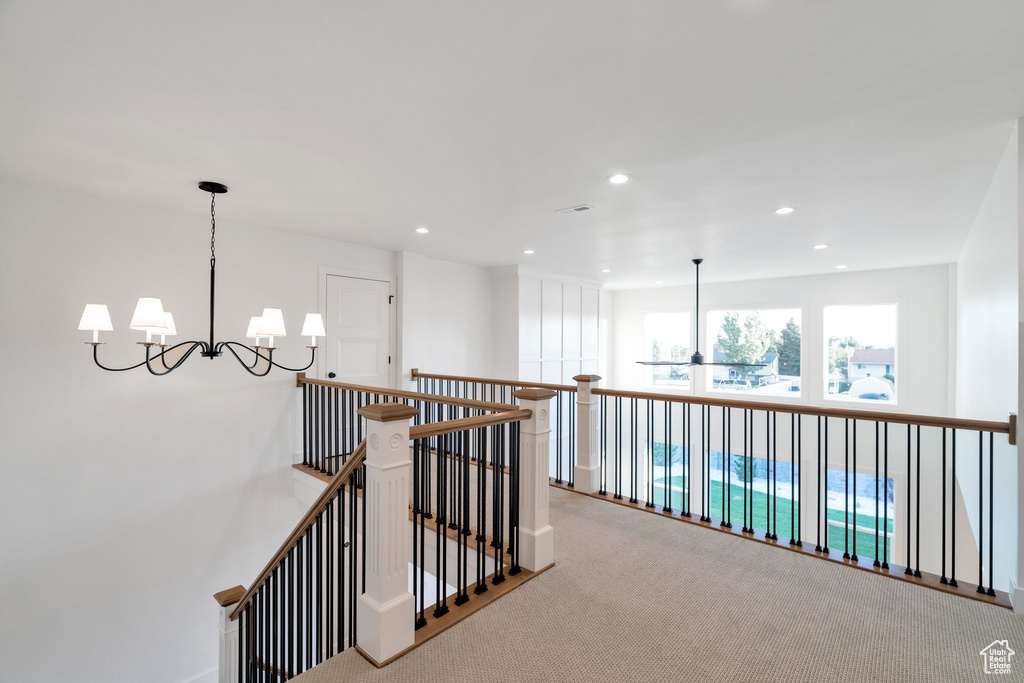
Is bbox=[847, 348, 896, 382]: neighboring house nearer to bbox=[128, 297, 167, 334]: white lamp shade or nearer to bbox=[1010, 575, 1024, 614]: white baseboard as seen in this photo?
bbox=[1010, 575, 1024, 614]: white baseboard

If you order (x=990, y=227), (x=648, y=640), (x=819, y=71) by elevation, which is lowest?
(x=648, y=640)

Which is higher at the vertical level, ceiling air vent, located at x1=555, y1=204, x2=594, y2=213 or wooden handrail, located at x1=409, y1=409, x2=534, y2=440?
ceiling air vent, located at x1=555, y1=204, x2=594, y2=213

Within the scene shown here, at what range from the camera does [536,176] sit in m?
3.02

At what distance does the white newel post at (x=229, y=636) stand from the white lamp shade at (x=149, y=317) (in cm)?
169

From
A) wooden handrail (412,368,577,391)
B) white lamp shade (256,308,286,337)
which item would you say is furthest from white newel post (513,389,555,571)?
white lamp shade (256,308,286,337)

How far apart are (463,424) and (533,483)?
63cm

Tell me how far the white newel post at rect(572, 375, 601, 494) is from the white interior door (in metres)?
2.43

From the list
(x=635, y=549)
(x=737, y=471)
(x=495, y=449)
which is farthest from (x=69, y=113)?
(x=737, y=471)

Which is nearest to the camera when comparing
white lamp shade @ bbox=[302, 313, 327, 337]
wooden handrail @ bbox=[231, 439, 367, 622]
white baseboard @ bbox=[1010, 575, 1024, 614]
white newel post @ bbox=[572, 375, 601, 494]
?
wooden handrail @ bbox=[231, 439, 367, 622]

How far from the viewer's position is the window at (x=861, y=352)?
6.70 metres

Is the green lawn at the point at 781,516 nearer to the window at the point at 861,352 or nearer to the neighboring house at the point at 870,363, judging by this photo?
the window at the point at 861,352

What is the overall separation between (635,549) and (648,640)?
95 cm

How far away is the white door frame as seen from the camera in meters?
4.88

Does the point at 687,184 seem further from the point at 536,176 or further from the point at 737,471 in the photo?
the point at 737,471
